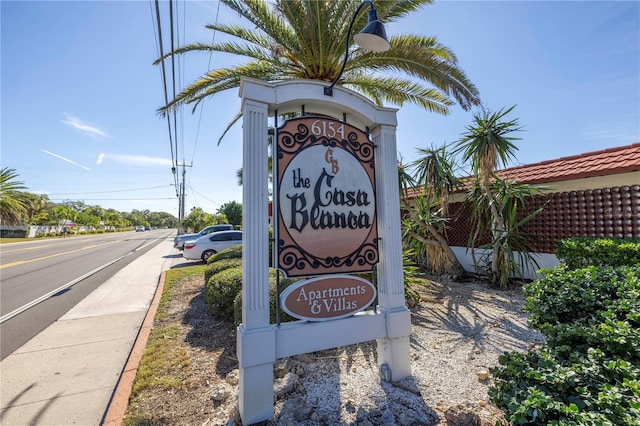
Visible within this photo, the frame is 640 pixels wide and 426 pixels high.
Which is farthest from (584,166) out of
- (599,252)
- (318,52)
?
(318,52)

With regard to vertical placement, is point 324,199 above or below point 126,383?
above

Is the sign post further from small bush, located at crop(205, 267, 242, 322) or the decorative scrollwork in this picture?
small bush, located at crop(205, 267, 242, 322)

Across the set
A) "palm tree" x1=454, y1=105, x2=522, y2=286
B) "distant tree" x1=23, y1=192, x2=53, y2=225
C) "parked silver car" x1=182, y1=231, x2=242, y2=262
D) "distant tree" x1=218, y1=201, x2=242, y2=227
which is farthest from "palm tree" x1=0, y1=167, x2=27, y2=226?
"palm tree" x1=454, y1=105, x2=522, y2=286

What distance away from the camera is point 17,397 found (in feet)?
10.1

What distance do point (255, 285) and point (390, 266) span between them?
1.43 meters

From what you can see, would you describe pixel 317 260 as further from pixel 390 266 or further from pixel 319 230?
pixel 390 266

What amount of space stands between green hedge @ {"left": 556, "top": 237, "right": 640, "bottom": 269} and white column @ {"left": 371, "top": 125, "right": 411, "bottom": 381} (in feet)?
13.6

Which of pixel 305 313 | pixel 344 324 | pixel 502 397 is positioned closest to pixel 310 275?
pixel 305 313

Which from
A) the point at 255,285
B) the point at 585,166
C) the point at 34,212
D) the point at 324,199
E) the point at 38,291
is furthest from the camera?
the point at 34,212

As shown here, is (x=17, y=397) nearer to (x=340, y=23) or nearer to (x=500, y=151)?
(x=340, y=23)

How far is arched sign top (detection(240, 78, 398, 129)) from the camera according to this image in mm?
2652

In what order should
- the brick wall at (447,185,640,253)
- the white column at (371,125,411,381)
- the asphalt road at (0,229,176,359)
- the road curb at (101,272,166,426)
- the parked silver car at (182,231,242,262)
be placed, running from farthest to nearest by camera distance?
1. the parked silver car at (182,231,242,262)
2. the brick wall at (447,185,640,253)
3. the asphalt road at (0,229,176,359)
4. the white column at (371,125,411,381)
5. the road curb at (101,272,166,426)

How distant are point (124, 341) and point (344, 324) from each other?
370 cm

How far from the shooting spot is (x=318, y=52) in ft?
18.2
